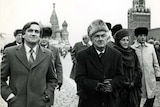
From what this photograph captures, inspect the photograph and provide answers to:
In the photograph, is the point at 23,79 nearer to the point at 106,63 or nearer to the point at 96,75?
the point at 96,75

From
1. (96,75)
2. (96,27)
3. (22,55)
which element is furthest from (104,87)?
(22,55)

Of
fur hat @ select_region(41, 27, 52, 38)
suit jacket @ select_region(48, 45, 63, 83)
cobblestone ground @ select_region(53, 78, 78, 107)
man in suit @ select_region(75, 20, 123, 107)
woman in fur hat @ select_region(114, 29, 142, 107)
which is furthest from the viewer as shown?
cobblestone ground @ select_region(53, 78, 78, 107)

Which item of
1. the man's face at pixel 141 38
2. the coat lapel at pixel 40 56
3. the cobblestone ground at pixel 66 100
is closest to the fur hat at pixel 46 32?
the man's face at pixel 141 38

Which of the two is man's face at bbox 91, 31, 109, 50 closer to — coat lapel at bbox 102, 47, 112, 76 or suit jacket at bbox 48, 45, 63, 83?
coat lapel at bbox 102, 47, 112, 76

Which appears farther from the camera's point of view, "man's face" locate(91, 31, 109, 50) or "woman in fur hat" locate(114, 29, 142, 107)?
"woman in fur hat" locate(114, 29, 142, 107)

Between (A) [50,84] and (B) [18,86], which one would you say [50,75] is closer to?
(A) [50,84]

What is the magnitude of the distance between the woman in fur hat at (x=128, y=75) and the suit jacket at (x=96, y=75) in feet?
3.39

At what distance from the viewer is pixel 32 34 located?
157 inches

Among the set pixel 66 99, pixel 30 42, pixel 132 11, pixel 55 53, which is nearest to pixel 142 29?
pixel 55 53

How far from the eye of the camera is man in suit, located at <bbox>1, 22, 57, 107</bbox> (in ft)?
12.5

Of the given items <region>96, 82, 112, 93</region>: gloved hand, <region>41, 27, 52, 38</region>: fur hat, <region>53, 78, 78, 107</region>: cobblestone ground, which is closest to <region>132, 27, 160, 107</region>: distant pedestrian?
<region>41, 27, 52, 38</region>: fur hat

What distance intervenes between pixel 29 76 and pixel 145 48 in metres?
2.97

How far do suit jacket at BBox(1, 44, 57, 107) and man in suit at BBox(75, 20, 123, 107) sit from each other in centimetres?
46

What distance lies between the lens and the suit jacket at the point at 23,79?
382 centimetres
